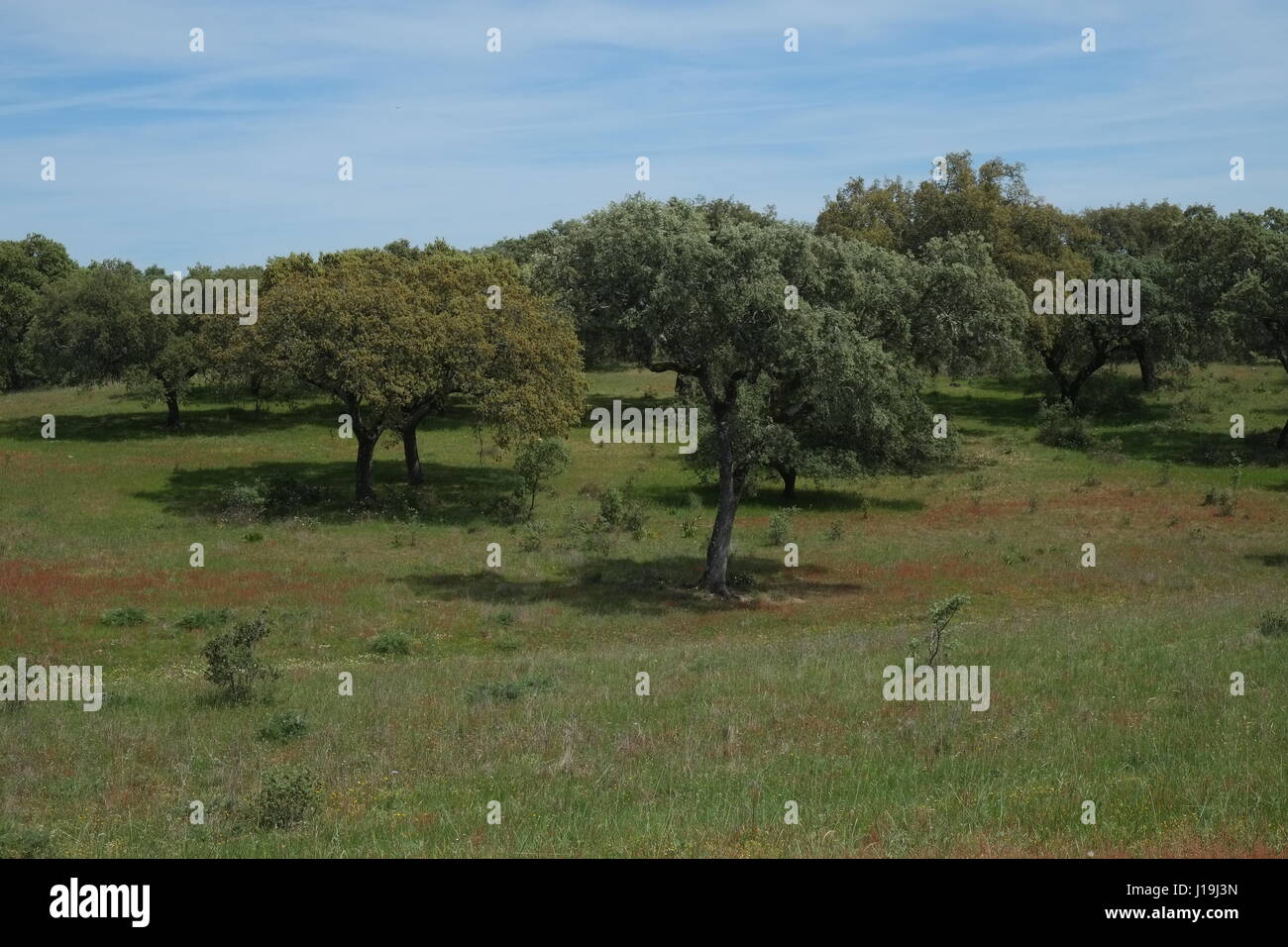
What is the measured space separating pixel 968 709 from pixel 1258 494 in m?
42.2

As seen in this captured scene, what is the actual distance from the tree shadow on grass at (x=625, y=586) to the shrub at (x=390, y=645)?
587cm

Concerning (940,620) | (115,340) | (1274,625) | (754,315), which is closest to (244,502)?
(115,340)

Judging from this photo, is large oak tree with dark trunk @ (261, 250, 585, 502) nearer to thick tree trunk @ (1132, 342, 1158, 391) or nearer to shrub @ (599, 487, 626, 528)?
shrub @ (599, 487, 626, 528)

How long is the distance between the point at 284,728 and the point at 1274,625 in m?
18.3

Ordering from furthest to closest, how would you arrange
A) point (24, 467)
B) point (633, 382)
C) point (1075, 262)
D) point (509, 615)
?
point (633, 382), point (1075, 262), point (24, 467), point (509, 615)

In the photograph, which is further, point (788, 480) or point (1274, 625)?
point (788, 480)

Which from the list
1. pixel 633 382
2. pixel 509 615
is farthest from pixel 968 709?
pixel 633 382

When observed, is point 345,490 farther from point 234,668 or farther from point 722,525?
point 234,668

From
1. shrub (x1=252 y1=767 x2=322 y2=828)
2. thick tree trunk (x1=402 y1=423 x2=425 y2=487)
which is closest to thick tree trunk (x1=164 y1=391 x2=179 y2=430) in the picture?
thick tree trunk (x1=402 y1=423 x2=425 y2=487)

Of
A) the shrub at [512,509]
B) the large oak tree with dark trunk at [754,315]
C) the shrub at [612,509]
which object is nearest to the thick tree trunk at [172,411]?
the shrub at [512,509]

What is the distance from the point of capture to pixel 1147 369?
78.4 metres

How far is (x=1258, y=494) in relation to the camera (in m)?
51.3

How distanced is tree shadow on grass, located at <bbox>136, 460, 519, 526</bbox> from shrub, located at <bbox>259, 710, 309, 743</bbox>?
1212 inches
